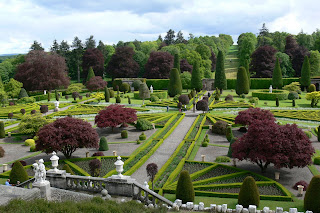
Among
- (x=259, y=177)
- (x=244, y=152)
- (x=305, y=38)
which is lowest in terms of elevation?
(x=259, y=177)

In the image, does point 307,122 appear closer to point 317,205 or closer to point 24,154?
point 317,205

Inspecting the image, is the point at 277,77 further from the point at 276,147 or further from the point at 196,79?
the point at 276,147

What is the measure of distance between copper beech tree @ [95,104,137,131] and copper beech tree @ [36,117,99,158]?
8.18m

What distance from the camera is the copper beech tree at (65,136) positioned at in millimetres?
25500

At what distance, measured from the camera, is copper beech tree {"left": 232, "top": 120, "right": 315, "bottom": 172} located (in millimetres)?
21609

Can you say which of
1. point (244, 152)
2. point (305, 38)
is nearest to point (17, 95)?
point (244, 152)

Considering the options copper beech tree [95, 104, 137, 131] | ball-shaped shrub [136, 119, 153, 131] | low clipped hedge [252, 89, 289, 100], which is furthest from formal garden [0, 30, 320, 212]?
low clipped hedge [252, 89, 289, 100]

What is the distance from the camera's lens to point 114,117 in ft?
117

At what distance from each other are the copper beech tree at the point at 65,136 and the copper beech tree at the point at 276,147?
11.9 m

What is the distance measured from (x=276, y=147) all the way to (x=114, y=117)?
1909 cm

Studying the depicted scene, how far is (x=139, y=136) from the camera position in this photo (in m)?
Result: 33.8

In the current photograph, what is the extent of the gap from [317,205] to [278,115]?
95.5 feet

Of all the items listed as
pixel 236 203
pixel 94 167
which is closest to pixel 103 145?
pixel 94 167

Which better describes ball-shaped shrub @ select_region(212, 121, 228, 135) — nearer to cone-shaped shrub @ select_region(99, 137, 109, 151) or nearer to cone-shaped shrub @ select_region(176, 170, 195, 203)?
cone-shaped shrub @ select_region(99, 137, 109, 151)
